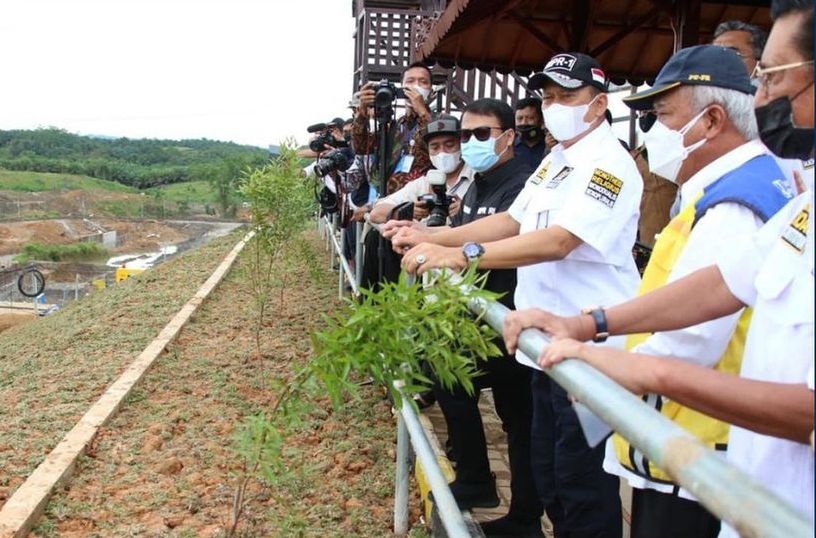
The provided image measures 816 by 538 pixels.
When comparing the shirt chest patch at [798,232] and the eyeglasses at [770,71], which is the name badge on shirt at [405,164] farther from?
the shirt chest patch at [798,232]

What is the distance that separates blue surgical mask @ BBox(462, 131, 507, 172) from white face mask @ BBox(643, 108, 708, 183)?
45.0 inches

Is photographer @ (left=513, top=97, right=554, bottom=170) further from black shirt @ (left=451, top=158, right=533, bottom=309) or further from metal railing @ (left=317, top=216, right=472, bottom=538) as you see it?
metal railing @ (left=317, top=216, right=472, bottom=538)

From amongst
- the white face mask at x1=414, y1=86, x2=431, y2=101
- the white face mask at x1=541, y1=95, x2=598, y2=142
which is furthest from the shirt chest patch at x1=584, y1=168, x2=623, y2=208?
the white face mask at x1=414, y1=86, x2=431, y2=101

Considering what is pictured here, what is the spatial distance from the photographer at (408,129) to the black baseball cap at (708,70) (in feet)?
8.18

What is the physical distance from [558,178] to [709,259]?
3.16ft

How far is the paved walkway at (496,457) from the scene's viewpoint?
10.7 ft

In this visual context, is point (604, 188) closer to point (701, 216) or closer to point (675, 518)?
point (701, 216)

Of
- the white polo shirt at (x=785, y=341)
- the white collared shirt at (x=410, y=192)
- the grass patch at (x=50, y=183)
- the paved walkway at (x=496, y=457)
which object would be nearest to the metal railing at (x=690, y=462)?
the white polo shirt at (x=785, y=341)

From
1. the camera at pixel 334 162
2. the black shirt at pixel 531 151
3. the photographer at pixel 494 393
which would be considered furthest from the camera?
the camera at pixel 334 162

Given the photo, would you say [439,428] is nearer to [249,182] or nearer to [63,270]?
[249,182]

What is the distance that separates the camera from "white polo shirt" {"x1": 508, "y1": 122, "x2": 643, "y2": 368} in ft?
7.11

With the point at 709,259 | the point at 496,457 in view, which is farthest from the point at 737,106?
the point at 496,457

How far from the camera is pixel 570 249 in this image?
85.7 inches

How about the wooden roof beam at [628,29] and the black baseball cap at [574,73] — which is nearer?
the black baseball cap at [574,73]
